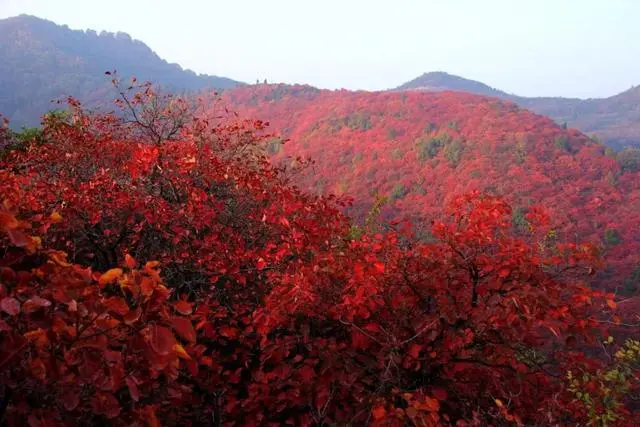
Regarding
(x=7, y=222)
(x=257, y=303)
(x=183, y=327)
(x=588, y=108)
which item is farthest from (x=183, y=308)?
(x=588, y=108)

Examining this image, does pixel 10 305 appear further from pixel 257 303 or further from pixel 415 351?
pixel 257 303

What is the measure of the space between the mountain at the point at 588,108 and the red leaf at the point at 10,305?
127 meters

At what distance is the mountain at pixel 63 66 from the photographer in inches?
4092

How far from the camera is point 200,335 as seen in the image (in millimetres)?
5270

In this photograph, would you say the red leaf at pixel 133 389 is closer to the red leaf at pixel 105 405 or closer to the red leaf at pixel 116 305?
the red leaf at pixel 116 305

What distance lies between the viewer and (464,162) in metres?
53.6

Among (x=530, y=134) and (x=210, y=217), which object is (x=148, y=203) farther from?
(x=530, y=134)

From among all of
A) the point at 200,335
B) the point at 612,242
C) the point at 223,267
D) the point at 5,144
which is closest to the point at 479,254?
the point at 200,335

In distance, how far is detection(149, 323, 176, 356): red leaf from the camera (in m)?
1.59

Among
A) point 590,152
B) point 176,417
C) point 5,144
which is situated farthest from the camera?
point 590,152

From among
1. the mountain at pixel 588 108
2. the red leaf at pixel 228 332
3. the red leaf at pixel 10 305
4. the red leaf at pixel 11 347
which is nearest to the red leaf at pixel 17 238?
the red leaf at pixel 10 305

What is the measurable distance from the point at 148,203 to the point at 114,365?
607 cm

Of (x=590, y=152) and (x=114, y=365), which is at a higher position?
(x=114, y=365)

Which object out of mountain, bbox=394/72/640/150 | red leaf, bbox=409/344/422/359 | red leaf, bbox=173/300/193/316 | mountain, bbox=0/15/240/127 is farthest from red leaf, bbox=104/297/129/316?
mountain, bbox=394/72/640/150
